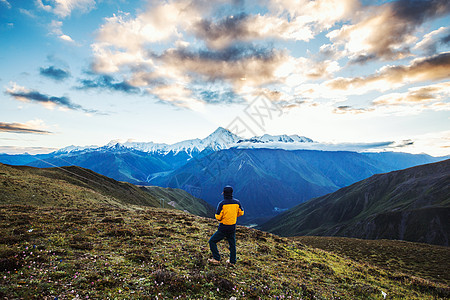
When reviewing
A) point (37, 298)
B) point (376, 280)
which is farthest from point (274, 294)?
point (376, 280)

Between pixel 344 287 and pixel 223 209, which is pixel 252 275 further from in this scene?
pixel 344 287

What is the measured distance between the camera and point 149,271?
9.95 m

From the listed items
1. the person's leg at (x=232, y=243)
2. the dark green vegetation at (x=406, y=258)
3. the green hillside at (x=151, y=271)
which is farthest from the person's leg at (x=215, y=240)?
the dark green vegetation at (x=406, y=258)

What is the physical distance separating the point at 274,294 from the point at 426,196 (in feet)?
630

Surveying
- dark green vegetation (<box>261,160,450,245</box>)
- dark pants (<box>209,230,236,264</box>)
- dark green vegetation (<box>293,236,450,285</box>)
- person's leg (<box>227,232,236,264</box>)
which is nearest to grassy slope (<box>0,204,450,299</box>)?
person's leg (<box>227,232,236,264</box>)

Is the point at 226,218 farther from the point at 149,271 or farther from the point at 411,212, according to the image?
the point at 411,212

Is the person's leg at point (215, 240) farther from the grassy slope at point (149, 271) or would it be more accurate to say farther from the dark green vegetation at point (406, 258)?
the dark green vegetation at point (406, 258)

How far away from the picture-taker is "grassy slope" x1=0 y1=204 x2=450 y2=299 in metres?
7.80

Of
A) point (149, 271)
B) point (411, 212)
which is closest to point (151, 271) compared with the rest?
point (149, 271)

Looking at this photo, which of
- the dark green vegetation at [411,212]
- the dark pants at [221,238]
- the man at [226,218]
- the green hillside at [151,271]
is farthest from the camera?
the dark green vegetation at [411,212]

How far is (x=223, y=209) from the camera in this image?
12188mm

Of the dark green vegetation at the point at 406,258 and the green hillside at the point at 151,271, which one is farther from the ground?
the green hillside at the point at 151,271

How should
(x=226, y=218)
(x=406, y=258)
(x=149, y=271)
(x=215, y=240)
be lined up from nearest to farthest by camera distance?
(x=149, y=271), (x=226, y=218), (x=215, y=240), (x=406, y=258)

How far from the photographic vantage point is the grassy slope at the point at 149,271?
7805 millimetres
